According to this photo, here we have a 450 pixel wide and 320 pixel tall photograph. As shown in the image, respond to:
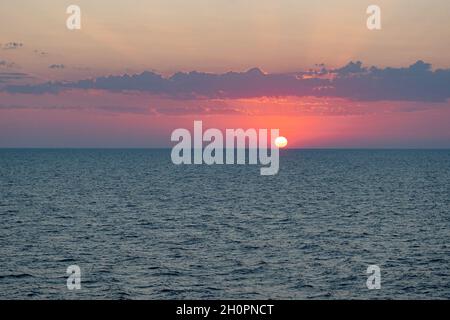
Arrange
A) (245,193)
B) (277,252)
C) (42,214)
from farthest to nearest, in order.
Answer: (245,193)
(42,214)
(277,252)

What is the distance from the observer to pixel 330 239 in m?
61.2

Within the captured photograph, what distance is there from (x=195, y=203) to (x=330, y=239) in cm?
4011
